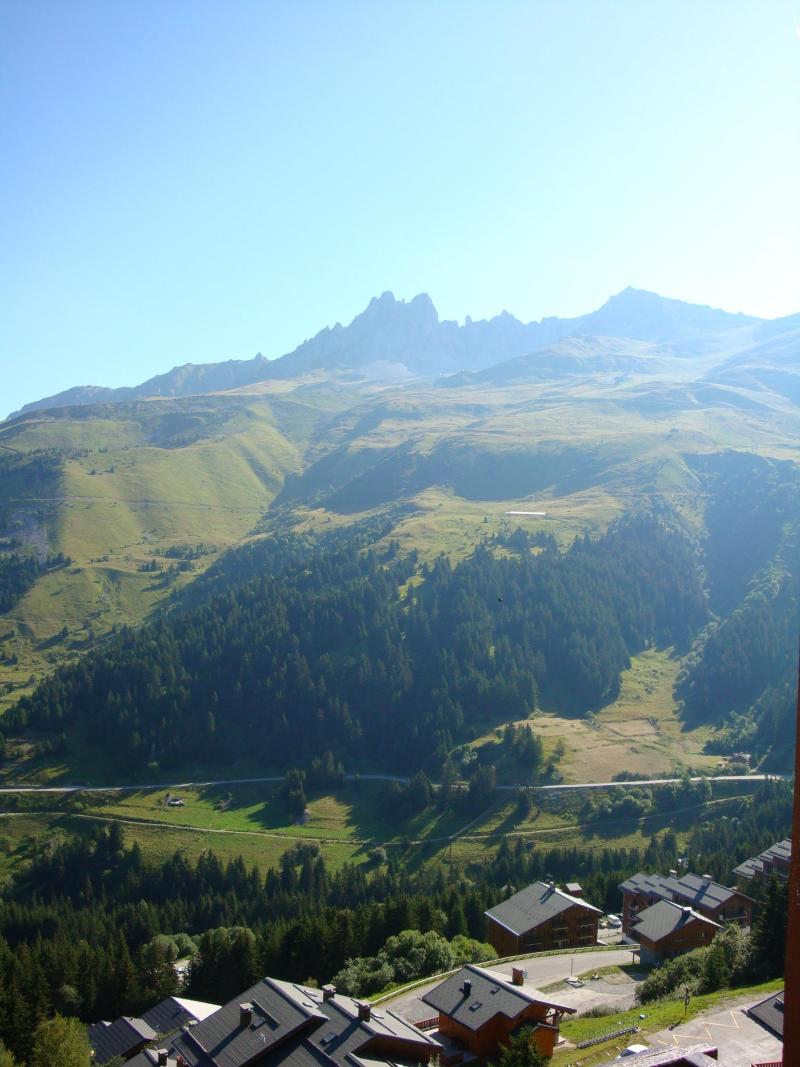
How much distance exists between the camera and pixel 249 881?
13125cm

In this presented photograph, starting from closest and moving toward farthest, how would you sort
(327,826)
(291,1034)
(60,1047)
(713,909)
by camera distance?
(291,1034)
(60,1047)
(713,909)
(327,826)

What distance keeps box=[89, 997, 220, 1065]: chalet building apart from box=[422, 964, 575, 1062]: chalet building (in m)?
25.9

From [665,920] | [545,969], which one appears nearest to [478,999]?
[545,969]

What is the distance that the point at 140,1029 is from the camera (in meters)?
69.6

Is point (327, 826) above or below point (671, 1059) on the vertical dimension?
below

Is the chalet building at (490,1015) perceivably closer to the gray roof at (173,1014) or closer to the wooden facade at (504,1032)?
the wooden facade at (504,1032)

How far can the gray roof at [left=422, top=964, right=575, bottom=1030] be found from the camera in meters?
52.6

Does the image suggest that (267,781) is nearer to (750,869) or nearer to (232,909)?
(232,909)

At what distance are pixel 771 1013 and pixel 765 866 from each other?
58.7m

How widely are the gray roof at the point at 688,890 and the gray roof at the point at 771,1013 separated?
4249 cm

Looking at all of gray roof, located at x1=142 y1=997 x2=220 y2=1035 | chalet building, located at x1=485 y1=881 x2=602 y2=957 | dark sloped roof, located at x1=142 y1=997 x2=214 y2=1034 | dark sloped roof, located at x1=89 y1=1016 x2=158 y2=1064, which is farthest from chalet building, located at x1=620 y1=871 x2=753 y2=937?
dark sloped roof, located at x1=89 y1=1016 x2=158 y2=1064

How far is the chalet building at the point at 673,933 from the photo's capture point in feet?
258

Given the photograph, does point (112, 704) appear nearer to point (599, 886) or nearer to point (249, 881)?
point (249, 881)

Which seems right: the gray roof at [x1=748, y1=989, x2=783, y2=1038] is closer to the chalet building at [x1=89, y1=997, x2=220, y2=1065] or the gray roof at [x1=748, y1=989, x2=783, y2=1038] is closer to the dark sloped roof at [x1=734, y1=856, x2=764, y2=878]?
the chalet building at [x1=89, y1=997, x2=220, y2=1065]
